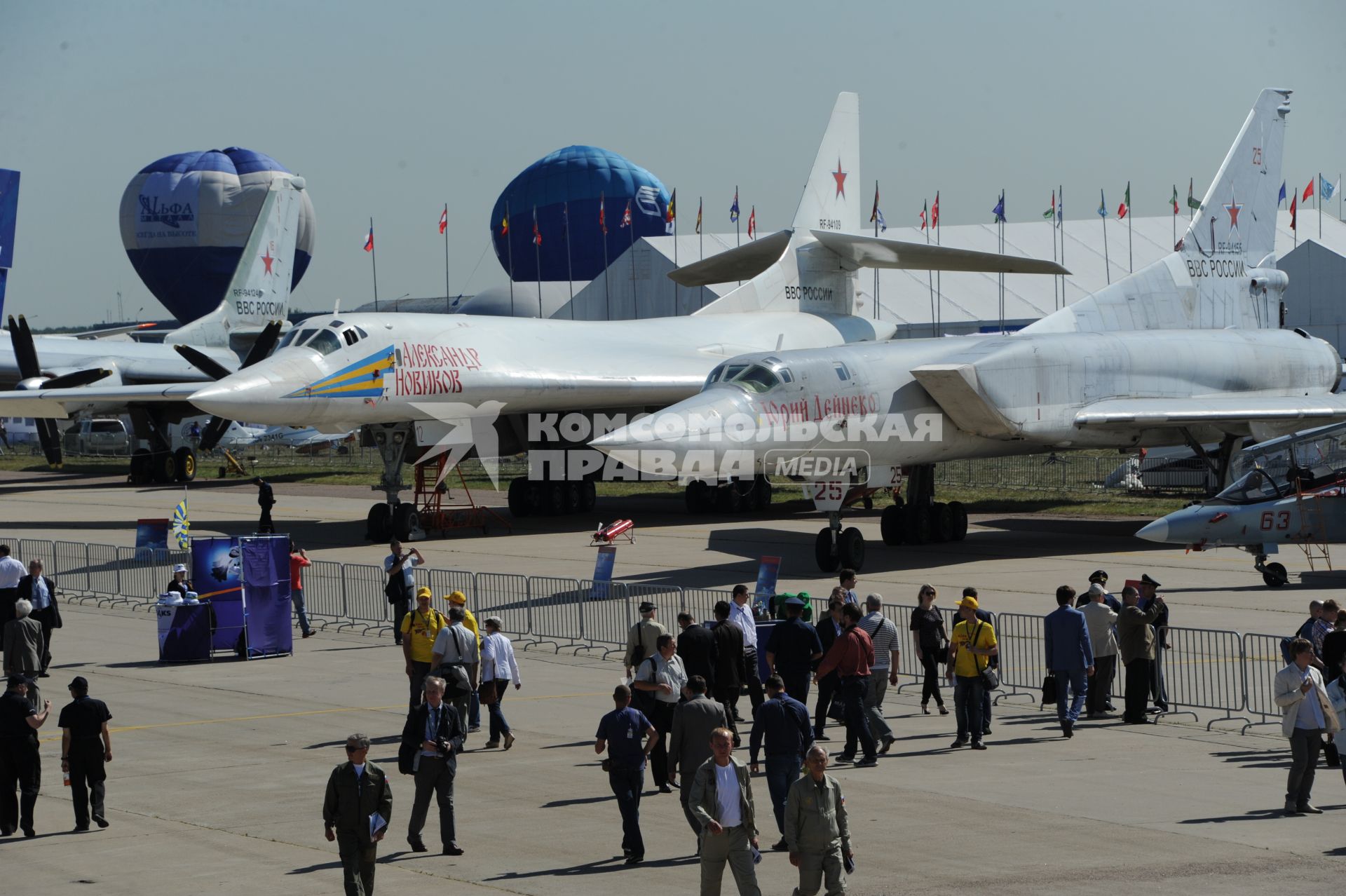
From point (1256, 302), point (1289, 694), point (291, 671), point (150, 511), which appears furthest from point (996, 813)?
point (150, 511)

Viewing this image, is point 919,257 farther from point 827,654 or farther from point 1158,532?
point 827,654

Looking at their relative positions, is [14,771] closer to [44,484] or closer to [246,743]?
[246,743]

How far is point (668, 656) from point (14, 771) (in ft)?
14.8

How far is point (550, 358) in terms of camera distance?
3027 centimetres

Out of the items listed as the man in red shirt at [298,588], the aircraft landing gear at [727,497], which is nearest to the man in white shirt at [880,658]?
the man in red shirt at [298,588]

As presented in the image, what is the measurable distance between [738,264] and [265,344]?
43.0ft

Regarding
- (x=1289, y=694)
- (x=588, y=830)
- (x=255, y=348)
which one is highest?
(x=255, y=348)

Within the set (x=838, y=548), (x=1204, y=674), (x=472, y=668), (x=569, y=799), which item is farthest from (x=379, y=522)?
(x=569, y=799)

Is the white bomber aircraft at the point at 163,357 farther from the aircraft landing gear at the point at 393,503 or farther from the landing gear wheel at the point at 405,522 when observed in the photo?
the landing gear wheel at the point at 405,522

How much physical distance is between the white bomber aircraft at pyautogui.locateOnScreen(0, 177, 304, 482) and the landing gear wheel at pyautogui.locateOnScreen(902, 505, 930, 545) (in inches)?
732

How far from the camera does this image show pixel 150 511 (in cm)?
3709

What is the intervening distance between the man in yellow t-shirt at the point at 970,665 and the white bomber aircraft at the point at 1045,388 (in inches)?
353

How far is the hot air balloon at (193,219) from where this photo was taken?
95.6m

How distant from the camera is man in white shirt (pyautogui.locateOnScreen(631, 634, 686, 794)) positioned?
36.7ft
